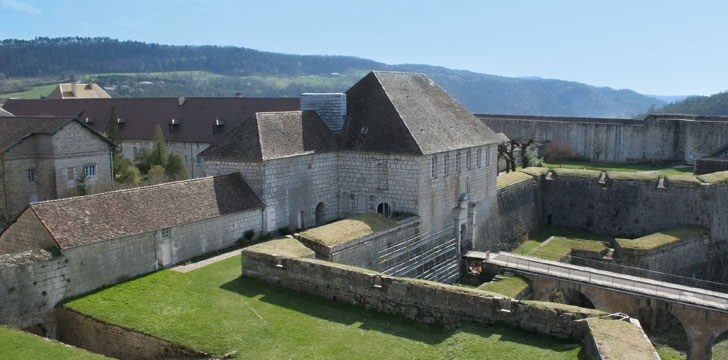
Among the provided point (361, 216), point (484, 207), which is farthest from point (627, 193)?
point (361, 216)

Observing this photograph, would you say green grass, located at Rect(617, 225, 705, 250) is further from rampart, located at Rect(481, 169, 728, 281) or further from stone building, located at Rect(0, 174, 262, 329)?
stone building, located at Rect(0, 174, 262, 329)

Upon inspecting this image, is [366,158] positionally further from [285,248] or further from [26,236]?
[26,236]

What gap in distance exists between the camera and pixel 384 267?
2420 cm

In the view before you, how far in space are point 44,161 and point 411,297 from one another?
77.8 ft

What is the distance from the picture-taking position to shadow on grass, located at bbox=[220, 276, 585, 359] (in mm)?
15789

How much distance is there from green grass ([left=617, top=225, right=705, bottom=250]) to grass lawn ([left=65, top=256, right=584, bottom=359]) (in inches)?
715

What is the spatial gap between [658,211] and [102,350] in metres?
32.2

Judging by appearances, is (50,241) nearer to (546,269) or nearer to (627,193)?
(546,269)

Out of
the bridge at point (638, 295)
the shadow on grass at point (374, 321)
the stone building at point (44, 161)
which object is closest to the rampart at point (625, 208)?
the bridge at point (638, 295)

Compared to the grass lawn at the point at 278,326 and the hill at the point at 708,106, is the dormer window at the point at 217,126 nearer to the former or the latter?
the grass lawn at the point at 278,326

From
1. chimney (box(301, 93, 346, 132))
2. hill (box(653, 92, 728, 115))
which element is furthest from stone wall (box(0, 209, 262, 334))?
hill (box(653, 92, 728, 115))

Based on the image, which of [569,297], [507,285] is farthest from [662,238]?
[507,285]

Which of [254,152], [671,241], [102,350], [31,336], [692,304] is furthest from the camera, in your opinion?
[671,241]

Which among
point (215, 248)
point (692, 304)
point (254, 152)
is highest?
point (254, 152)
